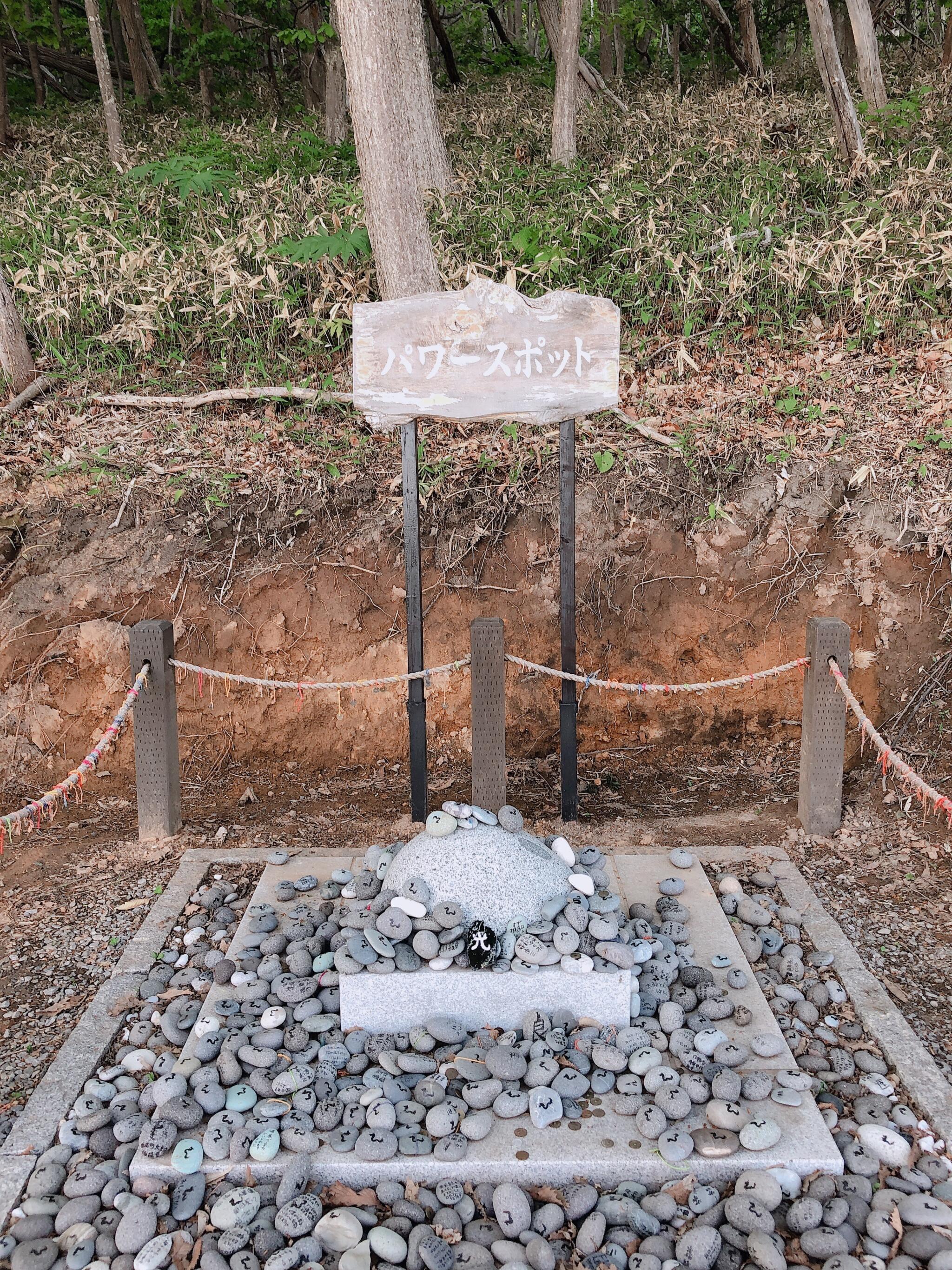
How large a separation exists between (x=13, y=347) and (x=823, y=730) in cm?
624

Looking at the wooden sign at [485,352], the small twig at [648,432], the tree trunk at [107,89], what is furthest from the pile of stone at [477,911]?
the tree trunk at [107,89]

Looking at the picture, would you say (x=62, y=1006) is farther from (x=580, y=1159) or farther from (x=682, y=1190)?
(x=682, y=1190)

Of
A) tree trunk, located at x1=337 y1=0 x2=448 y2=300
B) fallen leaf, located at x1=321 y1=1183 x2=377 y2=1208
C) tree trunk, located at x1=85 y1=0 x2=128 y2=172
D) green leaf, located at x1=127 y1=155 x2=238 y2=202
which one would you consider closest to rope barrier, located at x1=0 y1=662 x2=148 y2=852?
fallen leaf, located at x1=321 y1=1183 x2=377 y2=1208

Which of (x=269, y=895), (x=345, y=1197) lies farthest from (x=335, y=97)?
(x=345, y=1197)

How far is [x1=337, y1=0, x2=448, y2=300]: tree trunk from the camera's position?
18.0ft

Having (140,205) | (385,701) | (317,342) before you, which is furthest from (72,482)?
(140,205)

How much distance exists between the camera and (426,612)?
19.4 feet

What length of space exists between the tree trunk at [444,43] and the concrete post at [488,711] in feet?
31.8

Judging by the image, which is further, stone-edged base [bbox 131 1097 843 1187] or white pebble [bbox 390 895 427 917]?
white pebble [bbox 390 895 427 917]

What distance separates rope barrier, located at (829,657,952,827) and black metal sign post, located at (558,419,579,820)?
136 cm

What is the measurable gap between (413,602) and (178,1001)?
7.24ft

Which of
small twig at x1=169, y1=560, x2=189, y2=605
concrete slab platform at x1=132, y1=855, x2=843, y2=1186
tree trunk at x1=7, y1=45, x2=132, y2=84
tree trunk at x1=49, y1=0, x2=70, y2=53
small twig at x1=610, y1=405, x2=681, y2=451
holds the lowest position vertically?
concrete slab platform at x1=132, y1=855, x2=843, y2=1186

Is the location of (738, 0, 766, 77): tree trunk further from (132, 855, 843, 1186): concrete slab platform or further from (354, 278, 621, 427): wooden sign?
(132, 855, 843, 1186): concrete slab platform

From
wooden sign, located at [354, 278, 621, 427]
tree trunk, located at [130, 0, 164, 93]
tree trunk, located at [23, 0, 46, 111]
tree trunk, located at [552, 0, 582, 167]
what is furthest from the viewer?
tree trunk, located at [23, 0, 46, 111]
